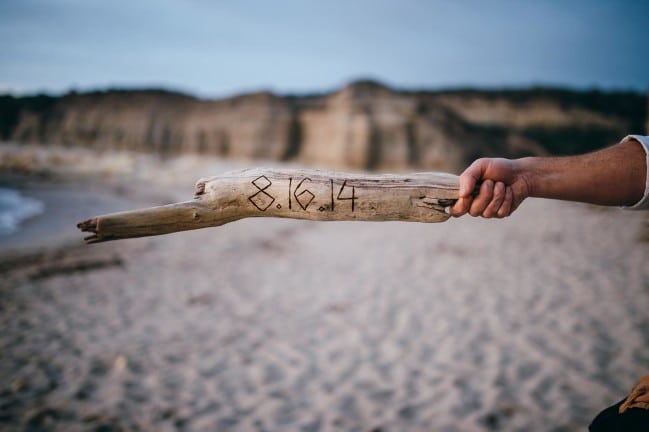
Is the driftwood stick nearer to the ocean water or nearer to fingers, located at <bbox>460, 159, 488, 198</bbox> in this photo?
fingers, located at <bbox>460, 159, 488, 198</bbox>

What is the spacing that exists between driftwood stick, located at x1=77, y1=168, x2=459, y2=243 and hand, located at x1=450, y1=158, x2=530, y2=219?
0.24 ft

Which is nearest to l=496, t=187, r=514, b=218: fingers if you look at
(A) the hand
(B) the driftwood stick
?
(A) the hand

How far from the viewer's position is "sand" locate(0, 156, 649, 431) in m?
2.98

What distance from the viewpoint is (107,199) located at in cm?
1495

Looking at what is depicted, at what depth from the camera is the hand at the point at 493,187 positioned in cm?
169

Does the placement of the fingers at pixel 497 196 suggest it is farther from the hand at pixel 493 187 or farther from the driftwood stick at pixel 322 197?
the driftwood stick at pixel 322 197

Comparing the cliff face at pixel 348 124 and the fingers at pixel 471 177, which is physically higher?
the cliff face at pixel 348 124

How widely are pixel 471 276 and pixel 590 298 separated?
1631 millimetres

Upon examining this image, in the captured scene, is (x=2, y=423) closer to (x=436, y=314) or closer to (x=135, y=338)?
(x=135, y=338)

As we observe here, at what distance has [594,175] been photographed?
164cm

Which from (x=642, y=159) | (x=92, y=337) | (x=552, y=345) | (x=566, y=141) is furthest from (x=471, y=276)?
(x=566, y=141)

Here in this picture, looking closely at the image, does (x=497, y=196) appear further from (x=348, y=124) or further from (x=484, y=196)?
(x=348, y=124)

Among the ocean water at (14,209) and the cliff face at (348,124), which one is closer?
the ocean water at (14,209)

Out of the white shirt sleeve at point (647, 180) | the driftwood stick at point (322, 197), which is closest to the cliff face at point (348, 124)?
the white shirt sleeve at point (647, 180)
